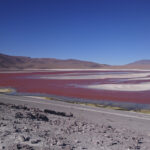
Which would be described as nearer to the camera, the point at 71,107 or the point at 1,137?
the point at 1,137

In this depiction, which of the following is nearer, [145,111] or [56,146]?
[56,146]

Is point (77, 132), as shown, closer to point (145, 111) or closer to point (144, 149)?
point (144, 149)

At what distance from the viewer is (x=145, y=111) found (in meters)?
16.1

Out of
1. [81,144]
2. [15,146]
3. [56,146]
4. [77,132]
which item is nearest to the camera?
[15,146]

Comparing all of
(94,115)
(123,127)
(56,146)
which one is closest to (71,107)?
(94,115)

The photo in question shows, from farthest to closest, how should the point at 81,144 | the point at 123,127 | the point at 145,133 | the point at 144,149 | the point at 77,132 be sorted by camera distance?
the point at 123,127 < the point at 145,133 < the point at 77,132 < the point at 144,149 < the point at 81,144

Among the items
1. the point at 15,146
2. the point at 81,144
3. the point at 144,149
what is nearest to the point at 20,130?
the point at 15,146

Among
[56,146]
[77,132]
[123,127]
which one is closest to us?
[56,146]

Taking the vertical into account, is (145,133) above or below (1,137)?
below

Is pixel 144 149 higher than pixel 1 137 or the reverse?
the reverse

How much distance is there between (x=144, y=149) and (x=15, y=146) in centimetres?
422

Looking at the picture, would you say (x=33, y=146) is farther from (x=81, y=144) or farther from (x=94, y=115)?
(x=94, y=115)

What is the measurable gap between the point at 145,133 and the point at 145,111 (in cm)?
611

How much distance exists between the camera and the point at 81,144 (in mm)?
6906
